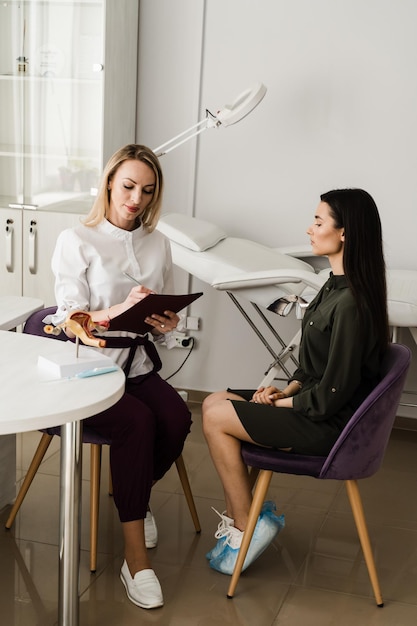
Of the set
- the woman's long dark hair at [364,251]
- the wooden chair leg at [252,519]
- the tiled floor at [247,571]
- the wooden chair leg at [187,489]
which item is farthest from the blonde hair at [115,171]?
the tiled floor at [247,571]

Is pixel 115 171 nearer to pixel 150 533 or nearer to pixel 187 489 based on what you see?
pixel 187 489

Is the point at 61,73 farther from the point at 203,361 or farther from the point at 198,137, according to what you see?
the point at 203,361

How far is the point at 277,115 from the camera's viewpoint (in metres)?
Result: 3.99

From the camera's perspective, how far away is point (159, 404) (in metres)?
2.62

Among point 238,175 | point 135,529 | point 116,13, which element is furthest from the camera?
point 238,175

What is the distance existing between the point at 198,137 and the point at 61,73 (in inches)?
27.8

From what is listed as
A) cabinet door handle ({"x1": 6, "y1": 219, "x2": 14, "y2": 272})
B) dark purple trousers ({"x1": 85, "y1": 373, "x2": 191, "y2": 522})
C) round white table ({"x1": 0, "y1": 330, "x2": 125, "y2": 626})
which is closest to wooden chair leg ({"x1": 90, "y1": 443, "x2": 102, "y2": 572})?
dark purple trousers ({"x1": 85, "y1": 373, "x2": 191, "y2": 522})

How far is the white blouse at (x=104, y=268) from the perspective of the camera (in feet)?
8.31

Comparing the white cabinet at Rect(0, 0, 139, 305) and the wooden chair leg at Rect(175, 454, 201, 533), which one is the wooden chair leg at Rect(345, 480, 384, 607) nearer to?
the wooden chair leg at Rect(175, 454, 201, 533)

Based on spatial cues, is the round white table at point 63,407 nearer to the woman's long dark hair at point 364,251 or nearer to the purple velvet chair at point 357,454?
the purple velvet chair at point 357,454

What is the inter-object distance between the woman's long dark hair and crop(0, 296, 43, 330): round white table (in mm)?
972

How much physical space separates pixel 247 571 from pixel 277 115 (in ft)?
7.24

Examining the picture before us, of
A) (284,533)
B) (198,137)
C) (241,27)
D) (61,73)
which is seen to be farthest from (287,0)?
(284,533)

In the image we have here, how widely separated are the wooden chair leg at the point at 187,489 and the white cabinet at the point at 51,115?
1.46 m
